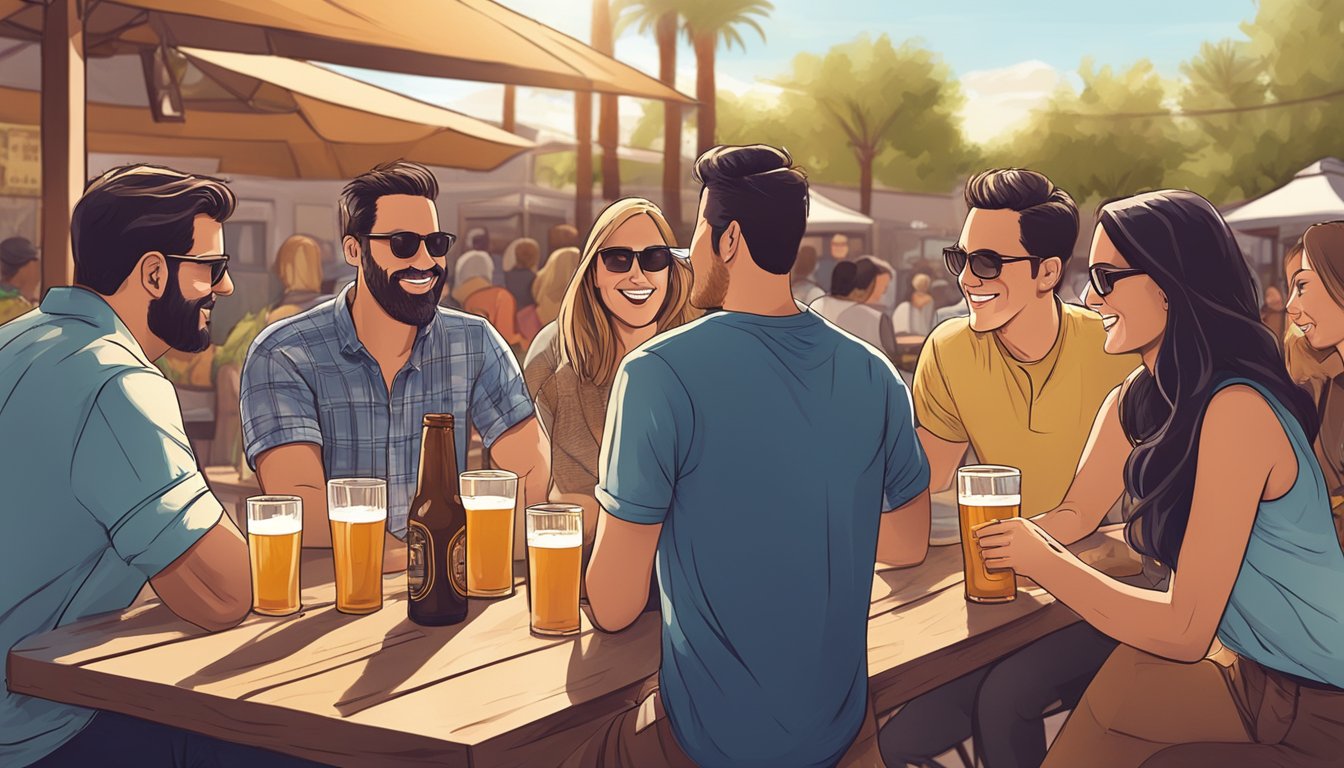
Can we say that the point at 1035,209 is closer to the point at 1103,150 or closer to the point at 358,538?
the point at 358,538

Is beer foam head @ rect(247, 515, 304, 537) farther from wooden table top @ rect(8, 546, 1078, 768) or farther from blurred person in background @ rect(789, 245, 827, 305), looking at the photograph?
blurred person in background @ rect(789, 245, 827, 305)

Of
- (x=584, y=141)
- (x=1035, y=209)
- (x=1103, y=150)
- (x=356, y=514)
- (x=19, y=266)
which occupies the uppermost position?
(x=1103, y=150)

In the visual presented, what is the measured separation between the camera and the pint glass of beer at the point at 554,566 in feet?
7.45

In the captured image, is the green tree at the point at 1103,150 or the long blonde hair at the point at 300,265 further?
the green tree at the point at 1103,150

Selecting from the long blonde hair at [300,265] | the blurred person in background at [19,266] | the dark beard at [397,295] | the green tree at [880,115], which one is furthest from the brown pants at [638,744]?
the green tree at [880,115]

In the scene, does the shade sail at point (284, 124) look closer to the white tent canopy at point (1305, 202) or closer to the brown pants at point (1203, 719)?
the brown pants at point (1203, 719)

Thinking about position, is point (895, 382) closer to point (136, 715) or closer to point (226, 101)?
point (136, 715)

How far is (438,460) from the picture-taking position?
7.68 ft

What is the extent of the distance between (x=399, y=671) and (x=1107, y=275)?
1.57 m

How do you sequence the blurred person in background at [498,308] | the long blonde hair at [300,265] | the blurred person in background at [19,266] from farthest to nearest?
the blurred person in background at [498,308] → the long blonde hair at [300,265] → the blurred person in background at [19,266]

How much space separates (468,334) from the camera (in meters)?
3.60

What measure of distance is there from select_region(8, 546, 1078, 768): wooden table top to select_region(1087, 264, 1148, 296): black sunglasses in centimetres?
70

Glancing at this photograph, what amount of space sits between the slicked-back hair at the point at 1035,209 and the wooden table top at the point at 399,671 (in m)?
1.31

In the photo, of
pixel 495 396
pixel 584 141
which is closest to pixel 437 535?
pixel 495 396
